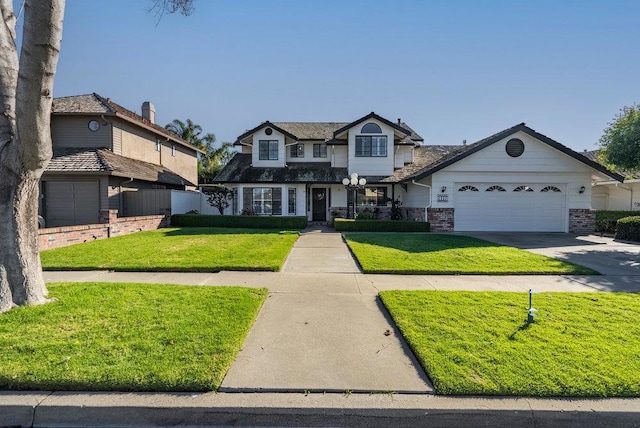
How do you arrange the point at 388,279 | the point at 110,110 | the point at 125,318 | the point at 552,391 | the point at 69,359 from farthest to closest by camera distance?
the point at 110,110
the point at 388,279
the point at 125,318
the point at 69,359
the point at 552,391

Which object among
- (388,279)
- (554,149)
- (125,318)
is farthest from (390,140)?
(125,318)

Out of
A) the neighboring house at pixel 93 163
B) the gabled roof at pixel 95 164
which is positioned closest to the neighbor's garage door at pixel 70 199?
the neighboring house at pixel 93 163

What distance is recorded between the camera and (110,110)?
1753 centimetres

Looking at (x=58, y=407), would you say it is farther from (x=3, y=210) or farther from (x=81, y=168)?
(x=81, y=168)

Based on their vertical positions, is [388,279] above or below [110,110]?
below

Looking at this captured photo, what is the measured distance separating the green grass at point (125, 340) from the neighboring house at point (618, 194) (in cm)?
2365

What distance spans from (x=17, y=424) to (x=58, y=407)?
0.34m

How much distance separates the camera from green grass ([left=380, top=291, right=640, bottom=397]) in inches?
122

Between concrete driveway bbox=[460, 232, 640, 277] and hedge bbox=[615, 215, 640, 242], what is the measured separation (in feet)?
2.09

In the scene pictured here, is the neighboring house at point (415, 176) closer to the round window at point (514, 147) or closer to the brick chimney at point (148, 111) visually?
the round window at point (514, 147)

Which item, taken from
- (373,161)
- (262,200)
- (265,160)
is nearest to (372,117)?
(373,161)

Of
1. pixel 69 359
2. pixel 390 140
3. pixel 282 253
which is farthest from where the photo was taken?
pixel 390 140

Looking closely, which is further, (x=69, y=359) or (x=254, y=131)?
(x=254, y=131)

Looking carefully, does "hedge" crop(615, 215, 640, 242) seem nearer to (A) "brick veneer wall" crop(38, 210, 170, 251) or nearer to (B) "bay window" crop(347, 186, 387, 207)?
(B) "bay window" crop(347, 186, 387, 207)
